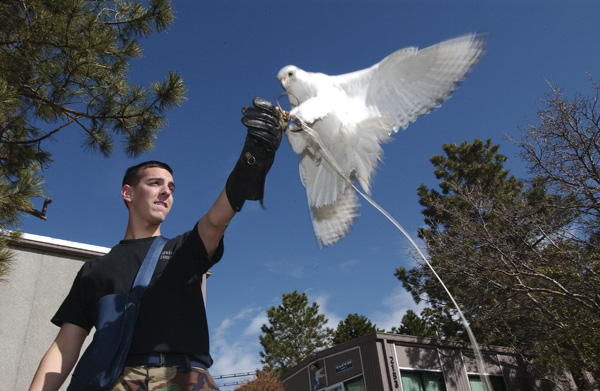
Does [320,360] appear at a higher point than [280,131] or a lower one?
higher

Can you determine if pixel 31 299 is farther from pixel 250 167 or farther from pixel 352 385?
pixel 352 385

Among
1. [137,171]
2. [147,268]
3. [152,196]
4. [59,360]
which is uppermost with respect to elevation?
[137,171]

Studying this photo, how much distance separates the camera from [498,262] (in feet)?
35.8

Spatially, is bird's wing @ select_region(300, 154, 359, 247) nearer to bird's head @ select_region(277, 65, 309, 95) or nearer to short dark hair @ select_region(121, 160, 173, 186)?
bird's head @ select_region(277, 65, 309, 95)

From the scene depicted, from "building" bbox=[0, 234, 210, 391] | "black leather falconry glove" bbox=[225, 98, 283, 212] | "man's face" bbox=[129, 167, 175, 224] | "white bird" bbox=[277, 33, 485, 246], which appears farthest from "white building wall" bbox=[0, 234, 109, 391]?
"black leather falconry glove" bbox=[225, 98, 283, 212]

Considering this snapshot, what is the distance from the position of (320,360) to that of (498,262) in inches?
278

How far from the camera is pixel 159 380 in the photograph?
4.94ft

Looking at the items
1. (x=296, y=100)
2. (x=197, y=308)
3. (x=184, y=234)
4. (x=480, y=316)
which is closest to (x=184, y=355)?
(x=197, y=308)

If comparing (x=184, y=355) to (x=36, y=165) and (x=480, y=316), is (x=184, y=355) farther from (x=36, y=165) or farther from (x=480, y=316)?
(x=480, y=316)

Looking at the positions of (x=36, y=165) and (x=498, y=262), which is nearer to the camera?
(x=36, y=165)

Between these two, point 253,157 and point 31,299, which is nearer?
point 253,157

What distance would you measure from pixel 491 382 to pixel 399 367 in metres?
4.91

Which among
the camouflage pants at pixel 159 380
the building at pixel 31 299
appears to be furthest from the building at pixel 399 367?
the camouflage pants at pixel 159 380

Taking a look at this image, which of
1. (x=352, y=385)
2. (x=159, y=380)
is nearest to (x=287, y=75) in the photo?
(x=159, y=380)
